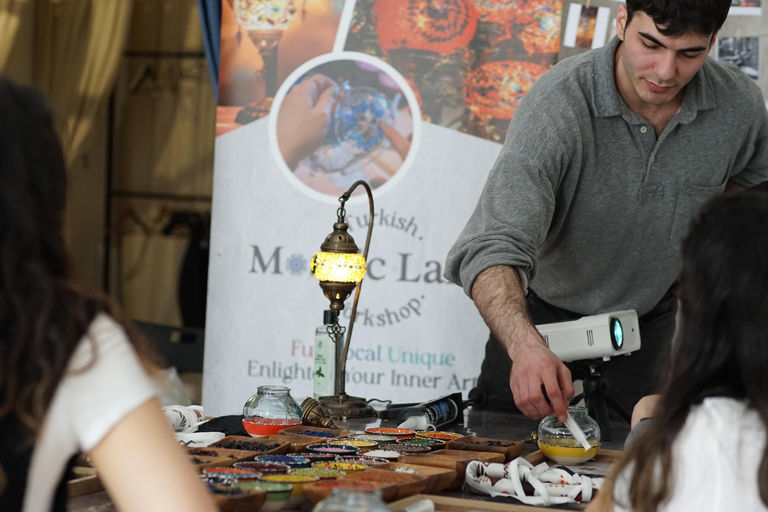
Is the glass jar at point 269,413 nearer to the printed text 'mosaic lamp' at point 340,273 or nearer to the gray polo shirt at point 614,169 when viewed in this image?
the printed text 'mosaic lamp' at point 340,273

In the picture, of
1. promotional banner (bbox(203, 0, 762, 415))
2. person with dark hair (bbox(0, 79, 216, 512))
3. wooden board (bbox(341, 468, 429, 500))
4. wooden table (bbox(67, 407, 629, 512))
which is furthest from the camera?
promotional banner (bbox(203, 0, 762, 415))

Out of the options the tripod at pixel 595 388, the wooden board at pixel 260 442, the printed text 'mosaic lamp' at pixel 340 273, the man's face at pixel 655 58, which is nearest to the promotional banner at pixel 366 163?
the man's face at pixel 655 58

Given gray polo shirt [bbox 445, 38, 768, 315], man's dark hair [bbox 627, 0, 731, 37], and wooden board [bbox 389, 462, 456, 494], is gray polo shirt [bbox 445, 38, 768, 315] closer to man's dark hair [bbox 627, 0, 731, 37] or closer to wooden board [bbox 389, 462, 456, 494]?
man's dark hair [bbox 627, 0, 731, 37]

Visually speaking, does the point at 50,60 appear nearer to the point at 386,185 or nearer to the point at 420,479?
the point at 386,185

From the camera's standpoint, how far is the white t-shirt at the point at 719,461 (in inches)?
35.5

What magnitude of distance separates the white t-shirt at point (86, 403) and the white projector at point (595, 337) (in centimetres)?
130

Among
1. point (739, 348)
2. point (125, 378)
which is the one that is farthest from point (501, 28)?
point (125, 378)

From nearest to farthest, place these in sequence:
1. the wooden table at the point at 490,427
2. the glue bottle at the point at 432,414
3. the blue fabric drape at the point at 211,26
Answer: the wooden table at the point at 490,427 → the glue bottle at the point at 432,414 → the blue fabric drape at the point at 211,26

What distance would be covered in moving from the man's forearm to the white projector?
164 millimetres

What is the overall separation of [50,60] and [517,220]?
13.7ft

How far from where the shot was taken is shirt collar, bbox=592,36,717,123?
2.20 meters

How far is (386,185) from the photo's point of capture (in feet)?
10.4

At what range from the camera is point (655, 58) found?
206 cm

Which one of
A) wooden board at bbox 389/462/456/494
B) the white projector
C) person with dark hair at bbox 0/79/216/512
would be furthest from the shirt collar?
person with dark hair at bbox 0/79/216/512
